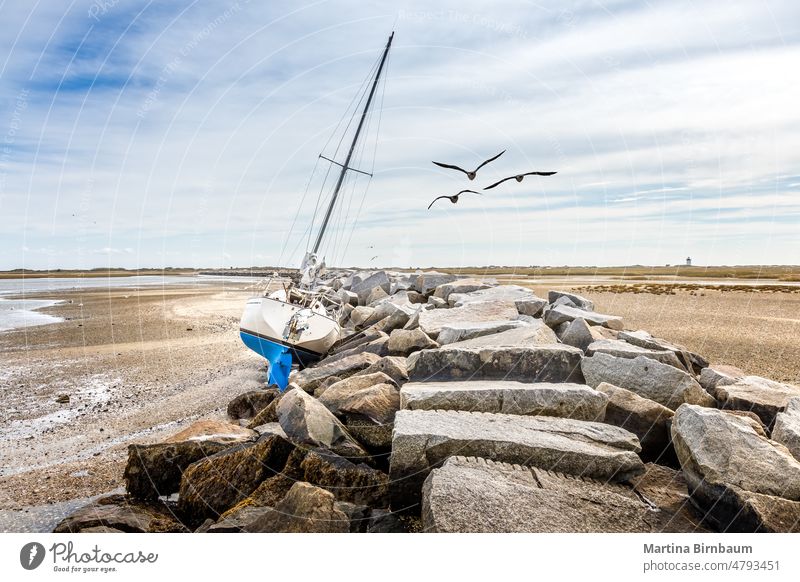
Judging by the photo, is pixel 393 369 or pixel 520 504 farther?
pixel 393 369

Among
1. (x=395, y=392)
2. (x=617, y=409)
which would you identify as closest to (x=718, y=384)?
(x=617, y=409)

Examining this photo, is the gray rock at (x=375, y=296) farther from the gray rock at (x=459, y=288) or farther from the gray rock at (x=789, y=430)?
the gray rock at (x=789, y=430)

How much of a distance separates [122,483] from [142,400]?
19.9 ft

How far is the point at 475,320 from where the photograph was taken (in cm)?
1341

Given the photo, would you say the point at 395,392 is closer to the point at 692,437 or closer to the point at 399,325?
the point at 692,437

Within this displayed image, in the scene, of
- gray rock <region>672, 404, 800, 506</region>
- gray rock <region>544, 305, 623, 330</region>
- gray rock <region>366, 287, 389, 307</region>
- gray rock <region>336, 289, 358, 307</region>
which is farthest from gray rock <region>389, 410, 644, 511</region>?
gray rock <region>336, 289, 358, 307</region>

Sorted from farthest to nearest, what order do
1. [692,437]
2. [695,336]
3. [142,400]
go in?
[695,336]
[142,400]
[692,437]

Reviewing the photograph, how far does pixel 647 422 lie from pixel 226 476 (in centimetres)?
542

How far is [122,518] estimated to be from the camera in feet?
19.4

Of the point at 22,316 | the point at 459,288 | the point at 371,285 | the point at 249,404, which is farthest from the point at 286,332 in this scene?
the point at 22,316

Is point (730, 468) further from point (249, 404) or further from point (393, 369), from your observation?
point (249, 404)

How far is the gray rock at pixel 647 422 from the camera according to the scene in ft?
22.5

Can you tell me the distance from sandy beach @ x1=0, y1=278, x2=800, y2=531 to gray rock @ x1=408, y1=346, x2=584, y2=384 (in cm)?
512

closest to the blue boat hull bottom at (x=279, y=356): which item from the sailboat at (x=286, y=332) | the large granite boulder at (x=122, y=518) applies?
the sailboat at (x=286, y=332)
